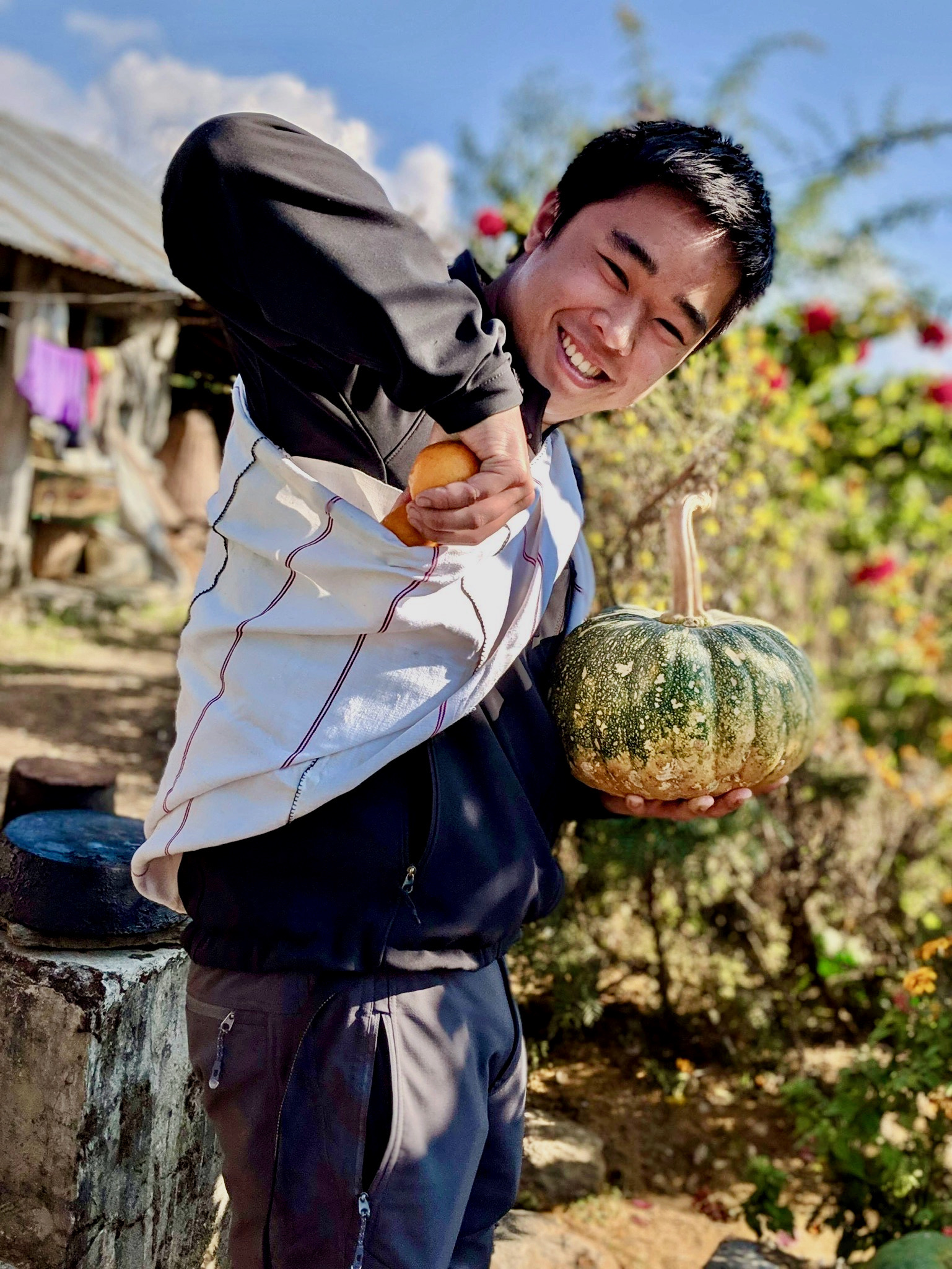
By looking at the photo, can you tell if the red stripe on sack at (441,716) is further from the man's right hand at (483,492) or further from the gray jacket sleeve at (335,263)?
the gray jacket sleeve at (335,263)

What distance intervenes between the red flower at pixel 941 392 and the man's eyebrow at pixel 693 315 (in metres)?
6.69

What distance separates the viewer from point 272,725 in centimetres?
145

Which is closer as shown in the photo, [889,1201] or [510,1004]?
[510,1004]

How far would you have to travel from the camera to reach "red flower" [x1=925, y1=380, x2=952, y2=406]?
762 cm

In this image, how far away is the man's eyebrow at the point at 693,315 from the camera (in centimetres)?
160

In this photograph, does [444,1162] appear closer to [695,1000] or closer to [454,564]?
[454,564]

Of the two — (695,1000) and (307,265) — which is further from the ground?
(307,265)

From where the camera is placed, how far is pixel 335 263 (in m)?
1.24

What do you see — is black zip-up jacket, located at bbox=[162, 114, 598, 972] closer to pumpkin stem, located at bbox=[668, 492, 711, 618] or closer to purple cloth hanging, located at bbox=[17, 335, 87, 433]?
pumpkin stem, located at bbox=[668, 492, 711, 618]

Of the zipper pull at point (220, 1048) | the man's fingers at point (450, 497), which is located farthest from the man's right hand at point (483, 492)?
the zipper pull at point (220, 1048)

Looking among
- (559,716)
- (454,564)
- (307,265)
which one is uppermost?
(307,265)

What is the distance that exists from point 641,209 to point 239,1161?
143 cm

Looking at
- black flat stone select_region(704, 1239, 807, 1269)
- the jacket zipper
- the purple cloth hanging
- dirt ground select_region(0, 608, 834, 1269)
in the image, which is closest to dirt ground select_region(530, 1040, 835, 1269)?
dirt ground select_region(0, 608, 834, 1269)

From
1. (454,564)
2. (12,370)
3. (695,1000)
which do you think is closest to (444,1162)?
(454,564)
